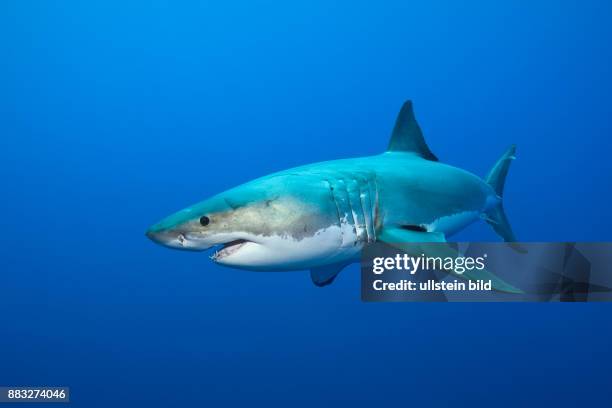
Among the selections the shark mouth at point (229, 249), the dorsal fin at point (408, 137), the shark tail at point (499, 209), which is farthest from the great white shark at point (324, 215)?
the shark tail at point (499, 209)

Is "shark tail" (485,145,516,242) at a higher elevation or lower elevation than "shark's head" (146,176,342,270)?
higher

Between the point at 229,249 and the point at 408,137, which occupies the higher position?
the point at 408,137

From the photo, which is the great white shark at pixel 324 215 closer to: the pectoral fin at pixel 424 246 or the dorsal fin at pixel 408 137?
the pectoral fin at pixel 424 246

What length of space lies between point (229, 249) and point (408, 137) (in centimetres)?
289

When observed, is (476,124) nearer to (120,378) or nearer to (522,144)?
(522,144)

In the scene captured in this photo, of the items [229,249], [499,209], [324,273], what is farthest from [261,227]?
[499,209]

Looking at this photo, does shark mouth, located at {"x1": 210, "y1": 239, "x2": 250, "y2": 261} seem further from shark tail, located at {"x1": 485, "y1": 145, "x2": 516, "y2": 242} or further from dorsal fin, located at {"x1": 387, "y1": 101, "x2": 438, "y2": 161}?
shark tail, located at {"x1": 485, "y1": 145, "x2": 516, "y2": 242}

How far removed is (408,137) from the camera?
5152 millimetres

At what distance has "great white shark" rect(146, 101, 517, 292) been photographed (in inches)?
111

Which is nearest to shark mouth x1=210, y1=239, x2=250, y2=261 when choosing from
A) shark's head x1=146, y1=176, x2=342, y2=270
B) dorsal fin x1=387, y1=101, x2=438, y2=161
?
shark's head x1=146, y1=176, x2=342, y2=270

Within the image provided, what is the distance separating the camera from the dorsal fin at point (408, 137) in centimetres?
512

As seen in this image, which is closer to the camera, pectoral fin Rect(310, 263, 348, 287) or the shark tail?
pectoral fin Rect(310, 263, 348, 287)

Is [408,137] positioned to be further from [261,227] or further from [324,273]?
[261,227]

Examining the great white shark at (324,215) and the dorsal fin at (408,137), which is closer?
the great white shark at (324,215)
